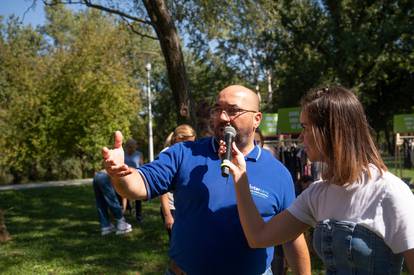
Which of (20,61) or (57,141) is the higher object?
(20,61)

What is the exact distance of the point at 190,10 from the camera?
12477 mm

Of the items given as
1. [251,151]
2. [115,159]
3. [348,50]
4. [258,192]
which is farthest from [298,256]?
[348,50]

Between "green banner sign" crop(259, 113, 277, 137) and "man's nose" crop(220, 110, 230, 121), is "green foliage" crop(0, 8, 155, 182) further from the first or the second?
"man's nose" crop(220, 110, 230, 121)

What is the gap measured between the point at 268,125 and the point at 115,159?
32.7 ft

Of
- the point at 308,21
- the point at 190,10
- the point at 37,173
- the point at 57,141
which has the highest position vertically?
the point at 308,21

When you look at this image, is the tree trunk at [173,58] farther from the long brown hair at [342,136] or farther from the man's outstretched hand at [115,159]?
the long brown hair at [342,136]

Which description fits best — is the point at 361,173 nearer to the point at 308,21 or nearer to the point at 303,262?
the point at 303,262

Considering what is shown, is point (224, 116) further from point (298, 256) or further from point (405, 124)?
point (405, 124)

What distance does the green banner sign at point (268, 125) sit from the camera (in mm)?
11998

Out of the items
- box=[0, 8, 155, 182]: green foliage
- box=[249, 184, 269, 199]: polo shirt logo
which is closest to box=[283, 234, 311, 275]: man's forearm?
box=[249, 184, 269, 199]: polo shirt logo

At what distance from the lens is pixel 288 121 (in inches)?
448

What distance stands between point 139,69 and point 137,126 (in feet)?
18.1

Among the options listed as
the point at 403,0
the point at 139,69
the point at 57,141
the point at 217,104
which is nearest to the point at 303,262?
the point at 217,104

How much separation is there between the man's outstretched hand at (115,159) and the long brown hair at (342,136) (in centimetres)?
88
